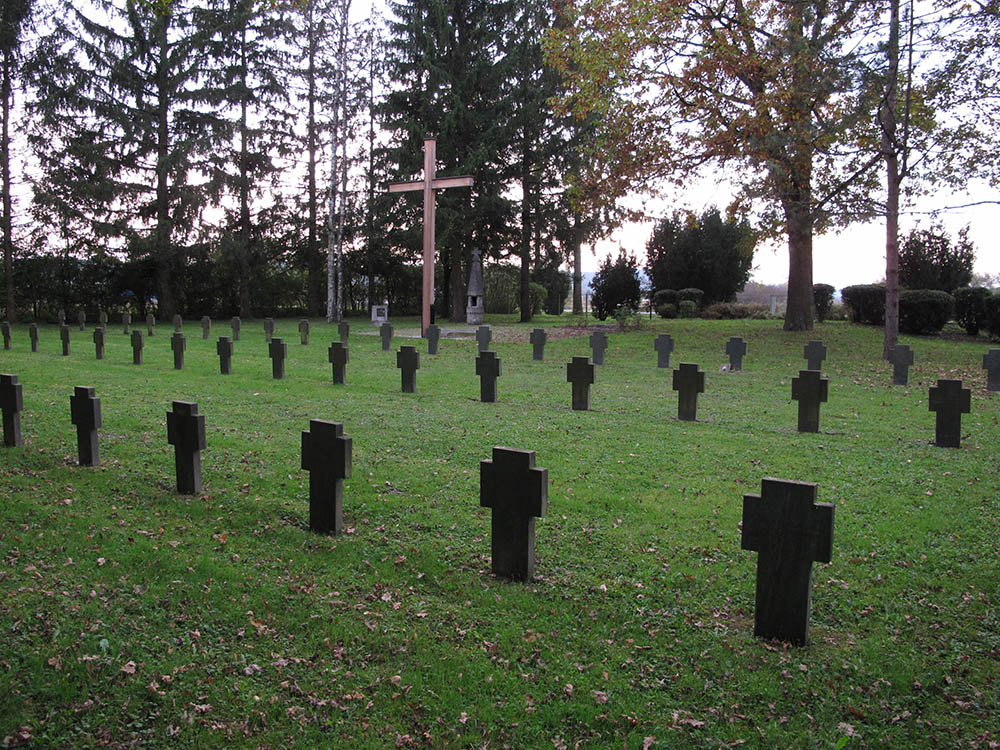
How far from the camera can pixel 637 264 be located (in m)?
37.2

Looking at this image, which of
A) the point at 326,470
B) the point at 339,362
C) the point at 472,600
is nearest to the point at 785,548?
the point at 472,600

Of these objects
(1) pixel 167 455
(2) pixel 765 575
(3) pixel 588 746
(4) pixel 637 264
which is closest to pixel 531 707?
(3) pixel 588 746

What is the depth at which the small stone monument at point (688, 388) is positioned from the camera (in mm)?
9781

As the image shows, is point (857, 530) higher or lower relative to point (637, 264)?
lower

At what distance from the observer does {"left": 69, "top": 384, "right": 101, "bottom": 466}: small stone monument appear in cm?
649

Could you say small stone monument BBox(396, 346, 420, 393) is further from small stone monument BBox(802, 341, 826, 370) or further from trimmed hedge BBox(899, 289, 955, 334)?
trimmed hedge BBox(899, 289, 955, 334)

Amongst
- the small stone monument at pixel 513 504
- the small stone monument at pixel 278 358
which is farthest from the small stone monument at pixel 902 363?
the small stone monument at pixel 513 504

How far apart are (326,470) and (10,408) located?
4.15 metres

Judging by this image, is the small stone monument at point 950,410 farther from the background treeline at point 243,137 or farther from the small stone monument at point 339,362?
the background treeline at point 243,137

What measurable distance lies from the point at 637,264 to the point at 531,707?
35.4 metres

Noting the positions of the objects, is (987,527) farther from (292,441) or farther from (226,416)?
(226,416)

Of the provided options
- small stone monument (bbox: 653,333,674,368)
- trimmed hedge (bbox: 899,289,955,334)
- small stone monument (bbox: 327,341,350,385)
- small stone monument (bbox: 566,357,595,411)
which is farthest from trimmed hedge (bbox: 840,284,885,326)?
small stone monument (bbox: 327,341,350,385)

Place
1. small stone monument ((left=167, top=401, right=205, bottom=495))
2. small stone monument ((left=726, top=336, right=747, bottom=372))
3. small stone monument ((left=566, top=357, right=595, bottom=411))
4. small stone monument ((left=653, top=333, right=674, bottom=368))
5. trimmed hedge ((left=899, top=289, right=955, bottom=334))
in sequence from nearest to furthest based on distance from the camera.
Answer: small stone monument ((left=167, top=401, right=205, bottom=495))
small stone monument ((left=566, top=357, right=595, bottom=411))
small stone monument ((left=726, top=336, right=747, bottom=372))
small stone monument ((left=653, top=333, right=674, bottom=368))
trimmed hedge ((left=899, top=289, right=955, bottom=334))

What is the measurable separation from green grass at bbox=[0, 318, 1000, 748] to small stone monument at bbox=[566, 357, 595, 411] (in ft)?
6.80
